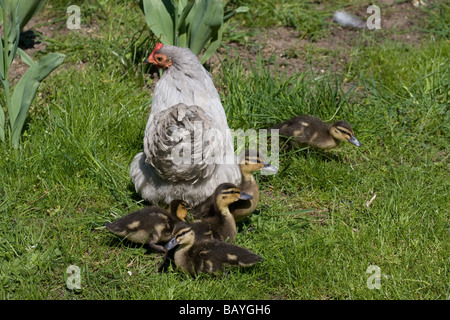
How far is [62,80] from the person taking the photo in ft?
21.1

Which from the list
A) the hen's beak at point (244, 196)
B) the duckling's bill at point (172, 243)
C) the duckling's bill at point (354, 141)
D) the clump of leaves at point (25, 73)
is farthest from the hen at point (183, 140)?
the duckling's bill at point (354, 141)

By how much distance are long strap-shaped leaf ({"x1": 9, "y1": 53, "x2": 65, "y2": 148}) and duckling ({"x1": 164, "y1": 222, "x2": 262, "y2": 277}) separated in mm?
1786

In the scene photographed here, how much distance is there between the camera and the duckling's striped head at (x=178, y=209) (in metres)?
4.66

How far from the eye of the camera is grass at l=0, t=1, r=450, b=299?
4395mm

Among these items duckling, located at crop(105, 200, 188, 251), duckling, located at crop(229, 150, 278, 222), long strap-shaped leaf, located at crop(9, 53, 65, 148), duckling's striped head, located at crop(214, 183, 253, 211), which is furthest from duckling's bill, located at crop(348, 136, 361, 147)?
long strap-shaped leaf, located at crop(9, 53, 65, 148)

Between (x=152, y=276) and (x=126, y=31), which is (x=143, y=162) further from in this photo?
(x=126, y=31)

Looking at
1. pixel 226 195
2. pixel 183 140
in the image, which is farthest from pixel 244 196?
pixel 183 140

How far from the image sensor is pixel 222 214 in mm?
4668

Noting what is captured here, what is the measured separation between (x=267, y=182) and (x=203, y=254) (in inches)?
53.3

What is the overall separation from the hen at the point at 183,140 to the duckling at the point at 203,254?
42 centimetres

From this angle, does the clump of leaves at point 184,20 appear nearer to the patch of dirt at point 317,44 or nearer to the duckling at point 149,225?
the patch of dirt at point 317,44

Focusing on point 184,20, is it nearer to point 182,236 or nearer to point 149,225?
point 149,225

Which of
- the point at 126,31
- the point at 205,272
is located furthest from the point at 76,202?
the point at 126,31

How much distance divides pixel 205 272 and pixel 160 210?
60 centimetres
